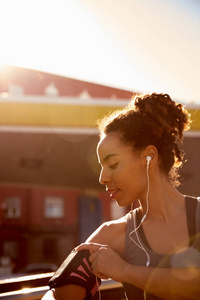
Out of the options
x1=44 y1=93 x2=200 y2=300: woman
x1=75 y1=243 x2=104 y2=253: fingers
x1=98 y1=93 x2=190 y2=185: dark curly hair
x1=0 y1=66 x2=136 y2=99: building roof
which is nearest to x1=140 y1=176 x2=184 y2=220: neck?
x1=44 y1=93 x2=200 y2=300: woman

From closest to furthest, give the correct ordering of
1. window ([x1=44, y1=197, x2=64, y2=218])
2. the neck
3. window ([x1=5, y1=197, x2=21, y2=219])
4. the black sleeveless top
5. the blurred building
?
the black sleeveless top < the neck < the blurred building < window ([x1=5, y1=197, x2=21, y2=219]) < window ([x1=44, y1=197, x2=64, y2=218])

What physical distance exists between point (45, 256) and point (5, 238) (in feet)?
10.4

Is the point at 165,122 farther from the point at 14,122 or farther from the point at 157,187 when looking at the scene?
the point at 14,122

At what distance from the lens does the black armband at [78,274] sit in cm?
197

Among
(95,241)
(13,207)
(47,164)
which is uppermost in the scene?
(95,241)

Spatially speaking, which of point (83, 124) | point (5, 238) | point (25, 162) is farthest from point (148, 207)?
point (5, 238)

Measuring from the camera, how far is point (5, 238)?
1104 inches

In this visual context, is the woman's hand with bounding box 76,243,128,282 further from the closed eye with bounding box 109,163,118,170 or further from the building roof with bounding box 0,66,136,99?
the building roof with bounding box 0,66,136,99

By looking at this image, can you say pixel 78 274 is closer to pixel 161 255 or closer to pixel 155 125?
pixel 161 255

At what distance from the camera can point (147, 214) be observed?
2225 mm

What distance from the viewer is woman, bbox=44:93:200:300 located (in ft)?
6.07

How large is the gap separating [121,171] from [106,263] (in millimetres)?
470

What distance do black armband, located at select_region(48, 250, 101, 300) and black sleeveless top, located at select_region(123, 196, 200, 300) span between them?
19 centimetres

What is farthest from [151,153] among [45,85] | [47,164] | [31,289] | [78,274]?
[45,85]
